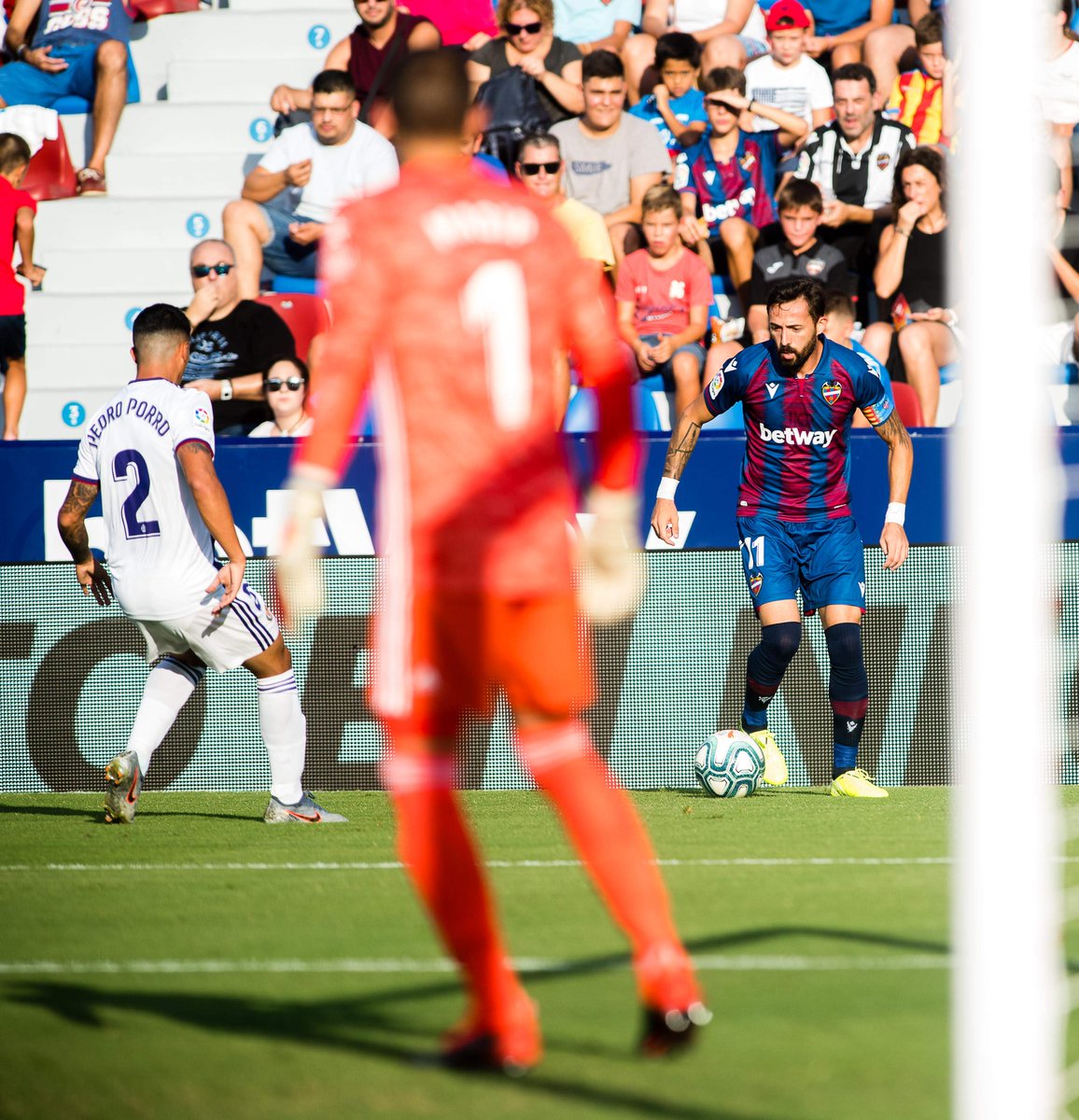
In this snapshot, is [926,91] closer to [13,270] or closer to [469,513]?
[13,270]

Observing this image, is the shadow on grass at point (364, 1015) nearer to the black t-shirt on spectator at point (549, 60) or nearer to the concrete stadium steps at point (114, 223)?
the black t-shirt on spectator at point (549, 60)

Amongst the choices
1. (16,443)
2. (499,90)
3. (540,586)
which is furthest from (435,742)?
(499,90)

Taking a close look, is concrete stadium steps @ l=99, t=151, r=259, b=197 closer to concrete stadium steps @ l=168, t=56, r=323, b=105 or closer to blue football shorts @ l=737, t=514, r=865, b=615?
concrete stadium steps @ l=168, t=56, r=323, b=105

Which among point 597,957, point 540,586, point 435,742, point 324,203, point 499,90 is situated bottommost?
point 597,957

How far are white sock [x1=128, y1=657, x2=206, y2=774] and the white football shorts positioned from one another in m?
0.25

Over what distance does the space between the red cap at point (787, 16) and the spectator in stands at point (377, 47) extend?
2.60 meters

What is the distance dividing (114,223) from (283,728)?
766 cm

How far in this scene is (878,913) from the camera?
5566 millimetres

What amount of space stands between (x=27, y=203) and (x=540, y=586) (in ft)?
34.8

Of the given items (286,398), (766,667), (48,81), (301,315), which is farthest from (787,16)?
(766,667)

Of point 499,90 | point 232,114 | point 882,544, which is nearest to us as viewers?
point 882,544

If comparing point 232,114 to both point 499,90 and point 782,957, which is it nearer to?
point 499,90

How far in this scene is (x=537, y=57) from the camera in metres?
13.8

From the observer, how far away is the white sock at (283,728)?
324 inches
